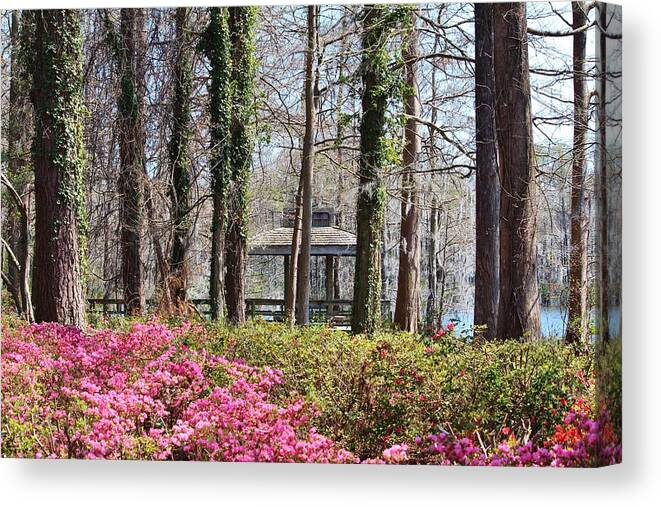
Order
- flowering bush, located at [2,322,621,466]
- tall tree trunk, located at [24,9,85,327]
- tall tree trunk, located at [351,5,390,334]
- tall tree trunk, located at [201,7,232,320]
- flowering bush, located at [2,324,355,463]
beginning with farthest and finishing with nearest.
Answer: tall tree trunk, located at [24,9,85,327], tall tree trunk, located at [201,7,232,320], tall tree trunk, located at [351,5,390,334], flowering bush, located at [2,324,355,463], flowering bush, located at [2,322,621,466]

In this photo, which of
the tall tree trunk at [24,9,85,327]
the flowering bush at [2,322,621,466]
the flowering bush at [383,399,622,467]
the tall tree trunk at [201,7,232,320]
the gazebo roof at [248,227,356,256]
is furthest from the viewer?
the tall tree trunk at [24,9,85,327]

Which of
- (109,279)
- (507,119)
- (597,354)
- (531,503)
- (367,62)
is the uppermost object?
(367,62)

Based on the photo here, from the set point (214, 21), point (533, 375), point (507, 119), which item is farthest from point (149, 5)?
point (533, 375)

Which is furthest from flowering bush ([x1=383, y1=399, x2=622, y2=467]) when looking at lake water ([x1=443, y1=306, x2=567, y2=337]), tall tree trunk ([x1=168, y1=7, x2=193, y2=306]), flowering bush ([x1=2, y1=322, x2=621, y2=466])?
tall tree trunk ([x1=168, y1=7, x2=193, y2=306])

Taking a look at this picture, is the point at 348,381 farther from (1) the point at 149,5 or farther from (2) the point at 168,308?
(1) the point at 149,5

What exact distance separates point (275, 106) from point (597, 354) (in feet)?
9.19

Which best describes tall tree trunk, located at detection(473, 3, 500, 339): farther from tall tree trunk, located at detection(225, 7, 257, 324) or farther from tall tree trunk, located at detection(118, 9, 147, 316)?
tall tree trunk, located at detection(118, 9, 147, 316)

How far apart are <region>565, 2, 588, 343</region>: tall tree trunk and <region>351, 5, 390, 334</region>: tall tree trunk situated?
1301 millimetres

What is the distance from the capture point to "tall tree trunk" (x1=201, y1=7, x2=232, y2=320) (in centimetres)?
663

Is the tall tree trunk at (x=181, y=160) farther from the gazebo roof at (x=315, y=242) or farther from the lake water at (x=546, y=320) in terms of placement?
the lake water at (x=546, y=320)

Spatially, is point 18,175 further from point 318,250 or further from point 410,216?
point 410,216

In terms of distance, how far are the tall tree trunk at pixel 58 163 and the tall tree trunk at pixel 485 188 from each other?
9.62ft

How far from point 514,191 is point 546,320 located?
924 mm

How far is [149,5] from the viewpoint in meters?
6.67
